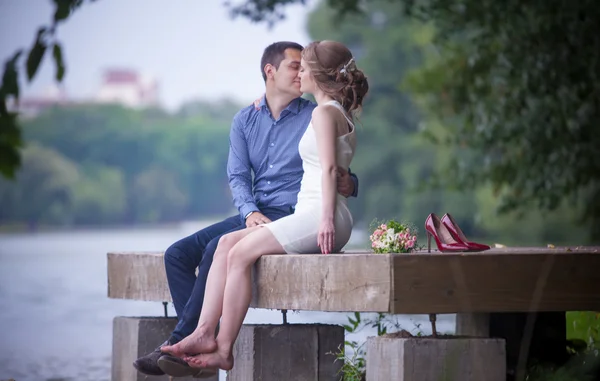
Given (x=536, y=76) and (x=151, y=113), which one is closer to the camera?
(x=536, y=76)

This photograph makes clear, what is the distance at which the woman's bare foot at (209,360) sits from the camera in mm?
4457

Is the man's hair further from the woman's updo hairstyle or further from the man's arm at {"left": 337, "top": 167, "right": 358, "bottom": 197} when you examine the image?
the man's arm at {"left": 337, "top": 167, "right": 358, "bottom": 197}

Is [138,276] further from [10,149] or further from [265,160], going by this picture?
[10,149]

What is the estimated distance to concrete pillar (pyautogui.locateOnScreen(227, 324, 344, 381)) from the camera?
479 centimetres

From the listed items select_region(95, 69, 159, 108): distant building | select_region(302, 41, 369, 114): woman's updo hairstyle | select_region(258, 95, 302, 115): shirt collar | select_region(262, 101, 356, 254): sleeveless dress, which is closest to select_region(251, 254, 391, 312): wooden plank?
select_region(262, 101, 356, 254): sleeveless dress

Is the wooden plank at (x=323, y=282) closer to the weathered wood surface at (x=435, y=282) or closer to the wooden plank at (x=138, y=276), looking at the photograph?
the weathered wood surface at (x=435, y=282)

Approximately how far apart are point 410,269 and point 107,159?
6624cm

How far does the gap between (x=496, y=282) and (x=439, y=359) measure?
1.06 ft

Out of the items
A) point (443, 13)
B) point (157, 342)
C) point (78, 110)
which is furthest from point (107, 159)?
point (157, 342)

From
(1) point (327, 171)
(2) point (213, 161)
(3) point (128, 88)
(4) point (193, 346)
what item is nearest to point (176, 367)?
(4) point (193, 346)

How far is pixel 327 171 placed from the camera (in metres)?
4.54

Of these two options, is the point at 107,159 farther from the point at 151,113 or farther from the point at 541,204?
the point at 541,204

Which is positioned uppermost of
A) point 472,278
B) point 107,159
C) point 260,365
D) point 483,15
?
point 107,159

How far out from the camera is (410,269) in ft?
13.0
